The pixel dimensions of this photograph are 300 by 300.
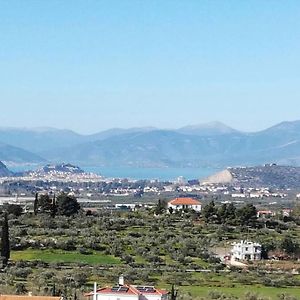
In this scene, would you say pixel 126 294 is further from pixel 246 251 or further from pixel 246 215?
pixel 246 215

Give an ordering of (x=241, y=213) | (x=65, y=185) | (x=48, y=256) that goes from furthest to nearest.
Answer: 1. (x=65, y=185)
2. (x=241, y=213)
3. (x=48, y=256)

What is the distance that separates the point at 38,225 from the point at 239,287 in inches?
822

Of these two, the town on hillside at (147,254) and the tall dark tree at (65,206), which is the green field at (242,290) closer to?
the town on hillside at (147,254)

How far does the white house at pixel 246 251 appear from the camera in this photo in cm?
4775

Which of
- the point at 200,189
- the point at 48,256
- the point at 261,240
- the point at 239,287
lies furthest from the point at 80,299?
the point at 200,189

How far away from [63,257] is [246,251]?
10403mm

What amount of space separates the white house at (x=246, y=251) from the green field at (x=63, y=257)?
24.1 feet

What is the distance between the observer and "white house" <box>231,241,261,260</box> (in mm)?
47750

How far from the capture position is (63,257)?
44.9m

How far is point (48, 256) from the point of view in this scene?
44938 millimetres

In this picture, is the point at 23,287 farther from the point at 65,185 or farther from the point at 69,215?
the point at 65,185

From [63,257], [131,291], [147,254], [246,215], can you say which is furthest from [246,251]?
[131,291]

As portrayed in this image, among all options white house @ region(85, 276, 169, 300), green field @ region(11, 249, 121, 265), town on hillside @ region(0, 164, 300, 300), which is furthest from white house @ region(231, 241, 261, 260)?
white house @ region(85, 276, 169, 300)

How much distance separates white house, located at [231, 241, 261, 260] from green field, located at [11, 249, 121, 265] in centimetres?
734
